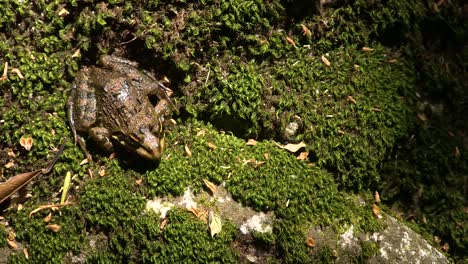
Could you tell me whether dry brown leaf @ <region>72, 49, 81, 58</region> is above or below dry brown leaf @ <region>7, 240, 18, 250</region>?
above

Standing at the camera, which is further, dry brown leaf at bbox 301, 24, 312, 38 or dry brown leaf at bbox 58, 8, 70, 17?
dry brown leaf at bbox 301, 24, 312, 38

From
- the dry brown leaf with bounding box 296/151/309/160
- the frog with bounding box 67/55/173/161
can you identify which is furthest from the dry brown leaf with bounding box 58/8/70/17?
the dry brown leaf with bounding box 296/151/309/160

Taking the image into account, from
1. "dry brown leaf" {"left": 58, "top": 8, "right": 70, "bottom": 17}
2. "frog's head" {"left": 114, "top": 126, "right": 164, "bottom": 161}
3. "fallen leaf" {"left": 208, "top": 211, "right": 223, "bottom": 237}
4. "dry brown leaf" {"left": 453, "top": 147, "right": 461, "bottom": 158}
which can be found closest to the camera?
"fallen leaf" {"left": 208, "top": 211, "right": 223, "bottom": 237}

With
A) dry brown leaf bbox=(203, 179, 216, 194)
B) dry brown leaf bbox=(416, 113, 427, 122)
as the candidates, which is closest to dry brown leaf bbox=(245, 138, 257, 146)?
dry brown leaf bbox=(203, 179, 216, 194)

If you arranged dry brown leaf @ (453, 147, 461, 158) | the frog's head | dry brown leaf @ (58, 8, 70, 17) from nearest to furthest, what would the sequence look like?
the frog's head → dry brown leaf @ (58, 8, 70, 17) → dry brown leaf @ (453, 147, 461, 158)

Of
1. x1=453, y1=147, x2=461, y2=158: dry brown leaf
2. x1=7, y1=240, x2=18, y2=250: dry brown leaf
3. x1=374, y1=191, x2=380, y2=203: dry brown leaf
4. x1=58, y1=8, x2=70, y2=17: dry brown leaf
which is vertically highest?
x1=58, y1=8, x2=70, y2=17: dry brown leaf

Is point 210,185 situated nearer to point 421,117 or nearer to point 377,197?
point 377,197

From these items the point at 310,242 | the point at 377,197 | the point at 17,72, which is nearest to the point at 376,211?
the point at 377,197

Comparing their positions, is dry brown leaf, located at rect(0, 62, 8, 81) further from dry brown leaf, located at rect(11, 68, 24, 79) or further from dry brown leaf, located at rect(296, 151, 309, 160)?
dry brown leaf, located at rect(296, 151, 309, 160)

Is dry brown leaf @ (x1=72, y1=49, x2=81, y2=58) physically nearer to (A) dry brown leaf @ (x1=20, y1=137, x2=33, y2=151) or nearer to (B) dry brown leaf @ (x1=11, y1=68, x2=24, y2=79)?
(B) dry brown leaf @ (x1=11, y1=68, x2=24, y2=79)

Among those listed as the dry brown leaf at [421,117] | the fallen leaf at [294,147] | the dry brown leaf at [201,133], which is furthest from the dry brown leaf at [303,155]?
the dry brown leaf at [421,117]
